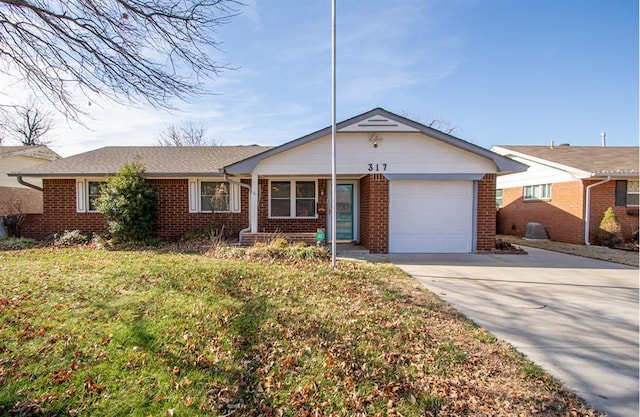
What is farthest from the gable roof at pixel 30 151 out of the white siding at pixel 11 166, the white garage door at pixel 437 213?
the white garage door at pixel 437 213

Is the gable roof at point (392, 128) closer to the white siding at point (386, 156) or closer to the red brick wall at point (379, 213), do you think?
the white siding at point (386, 156)

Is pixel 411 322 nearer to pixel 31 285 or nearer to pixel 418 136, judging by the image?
pixel 31 285

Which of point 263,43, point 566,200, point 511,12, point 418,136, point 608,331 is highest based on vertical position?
point 511,12

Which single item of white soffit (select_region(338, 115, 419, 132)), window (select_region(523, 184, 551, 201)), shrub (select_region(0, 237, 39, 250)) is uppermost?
white soffit (select_region(338, 115, 419, 132))

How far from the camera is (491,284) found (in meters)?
6.62

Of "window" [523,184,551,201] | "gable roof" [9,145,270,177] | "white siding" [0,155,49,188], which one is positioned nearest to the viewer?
"gable roof" [9,145,270,177]

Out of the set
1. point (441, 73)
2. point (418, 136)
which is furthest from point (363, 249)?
point (441, 73)

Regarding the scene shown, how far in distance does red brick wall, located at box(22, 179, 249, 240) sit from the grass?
6269 mm

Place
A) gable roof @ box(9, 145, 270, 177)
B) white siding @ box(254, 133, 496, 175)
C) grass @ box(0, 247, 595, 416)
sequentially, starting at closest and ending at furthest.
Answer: grass @ box(0, 247, 595, 416) < white siding @ box(254, 133, 496, 175) < gable roof @ box(9, 145, 270, 177)

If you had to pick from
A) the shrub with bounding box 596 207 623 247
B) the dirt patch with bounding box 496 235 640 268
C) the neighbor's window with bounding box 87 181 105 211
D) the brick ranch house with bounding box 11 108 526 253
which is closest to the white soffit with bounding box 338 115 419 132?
the brick ranch house with bounding box 11 108 526 253

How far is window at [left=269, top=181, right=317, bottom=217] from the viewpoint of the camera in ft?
40.4

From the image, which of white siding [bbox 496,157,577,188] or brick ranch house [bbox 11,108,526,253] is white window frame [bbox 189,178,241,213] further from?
white siding [bbox 496,157,577,188]

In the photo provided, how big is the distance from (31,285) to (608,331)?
29.4ft

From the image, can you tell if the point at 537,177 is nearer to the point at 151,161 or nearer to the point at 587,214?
the point at 587,214
